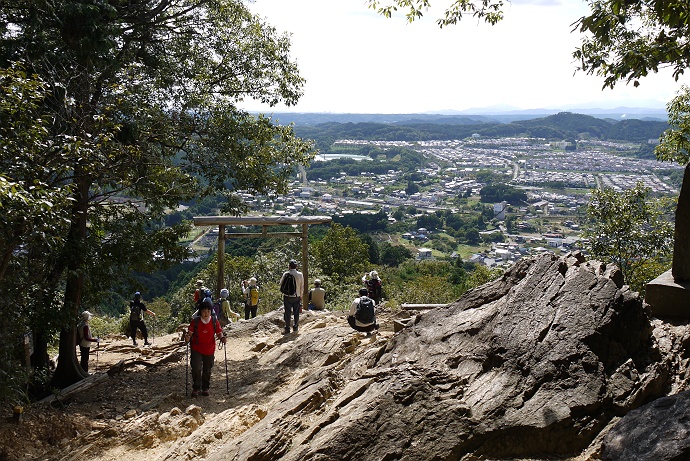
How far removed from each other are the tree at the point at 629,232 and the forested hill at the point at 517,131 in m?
140

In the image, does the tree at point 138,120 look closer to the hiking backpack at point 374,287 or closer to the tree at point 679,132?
the hiking backpack at point 374,287

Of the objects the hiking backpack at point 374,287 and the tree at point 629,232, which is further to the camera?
the tree at point 629,232

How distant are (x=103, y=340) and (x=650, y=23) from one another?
14725 mm

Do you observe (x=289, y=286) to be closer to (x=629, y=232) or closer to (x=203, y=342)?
(x=203, y=342)

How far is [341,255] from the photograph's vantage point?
29875 mm

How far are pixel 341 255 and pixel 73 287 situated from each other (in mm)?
20026

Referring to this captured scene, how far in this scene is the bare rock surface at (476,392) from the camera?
5180mm

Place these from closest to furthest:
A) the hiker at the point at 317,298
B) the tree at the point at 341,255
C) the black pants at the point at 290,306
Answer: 1. the black pants at the point at 290,306
2. the hiker at the point at 317,298
3. the tree at the point at 341,255

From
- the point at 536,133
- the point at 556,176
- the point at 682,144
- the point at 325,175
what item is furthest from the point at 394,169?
the point at 682,144

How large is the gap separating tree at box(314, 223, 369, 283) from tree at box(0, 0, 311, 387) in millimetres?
16281

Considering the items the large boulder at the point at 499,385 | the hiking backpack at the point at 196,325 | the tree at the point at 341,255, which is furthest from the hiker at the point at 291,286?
the tree at the point at 341,255

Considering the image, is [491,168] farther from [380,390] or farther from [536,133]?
[380,390]

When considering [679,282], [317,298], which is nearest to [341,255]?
[317,298]

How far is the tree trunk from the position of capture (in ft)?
32.2
